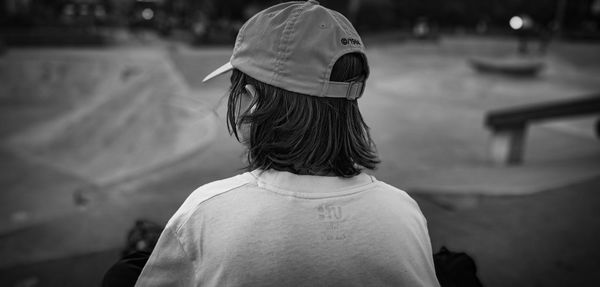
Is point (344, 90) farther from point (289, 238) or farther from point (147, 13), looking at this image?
point (147, 13)

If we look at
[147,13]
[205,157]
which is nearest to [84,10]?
[147,13]

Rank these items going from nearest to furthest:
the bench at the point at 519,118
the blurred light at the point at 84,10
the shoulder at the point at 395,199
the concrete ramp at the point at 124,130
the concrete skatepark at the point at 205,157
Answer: the shoulder at the point at 395,199 < the concrete skatepark at the point at 205,157 < the bench at the point at 519,118 < the concrete ramp at the point at 124,130 < the blurred light at the point at 84,10

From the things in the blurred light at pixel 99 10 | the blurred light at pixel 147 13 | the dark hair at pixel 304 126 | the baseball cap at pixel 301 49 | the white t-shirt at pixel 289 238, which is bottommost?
the blurred light at pixel 147 13

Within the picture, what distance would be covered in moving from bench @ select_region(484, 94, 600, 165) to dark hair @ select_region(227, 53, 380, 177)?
616 cm

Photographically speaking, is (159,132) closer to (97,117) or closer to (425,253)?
(97,117)

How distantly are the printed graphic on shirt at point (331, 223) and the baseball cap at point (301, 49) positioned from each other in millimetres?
351

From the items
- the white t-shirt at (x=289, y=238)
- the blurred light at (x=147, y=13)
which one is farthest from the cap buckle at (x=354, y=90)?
the blurred light at (x=147, y=13)

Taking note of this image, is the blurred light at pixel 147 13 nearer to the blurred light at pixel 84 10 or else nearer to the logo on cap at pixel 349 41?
the blurred light at pixel 84 10

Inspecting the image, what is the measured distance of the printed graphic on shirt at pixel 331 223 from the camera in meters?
1.21

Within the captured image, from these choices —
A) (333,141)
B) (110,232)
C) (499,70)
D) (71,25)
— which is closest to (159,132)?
(110,232)

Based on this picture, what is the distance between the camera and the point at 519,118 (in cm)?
687

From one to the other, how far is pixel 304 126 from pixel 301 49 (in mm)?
230

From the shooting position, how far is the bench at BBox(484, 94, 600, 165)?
6789 mm

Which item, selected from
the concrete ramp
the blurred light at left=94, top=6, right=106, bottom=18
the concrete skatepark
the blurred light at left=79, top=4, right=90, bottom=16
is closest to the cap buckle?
the concrete skatepark
